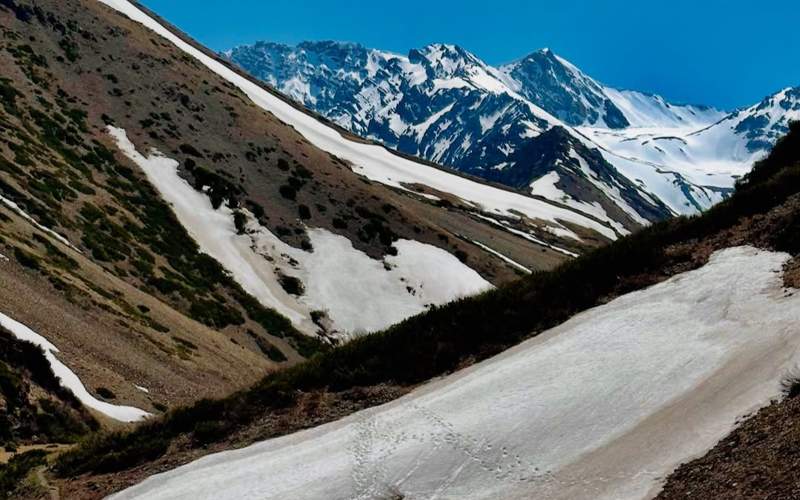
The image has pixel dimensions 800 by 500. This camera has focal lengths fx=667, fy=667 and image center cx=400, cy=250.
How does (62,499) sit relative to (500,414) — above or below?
above

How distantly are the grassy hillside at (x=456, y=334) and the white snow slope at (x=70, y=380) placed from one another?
1299cm

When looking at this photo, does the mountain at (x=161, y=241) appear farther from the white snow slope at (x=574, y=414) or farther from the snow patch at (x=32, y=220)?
the white snow slope at (x=574, y=414)

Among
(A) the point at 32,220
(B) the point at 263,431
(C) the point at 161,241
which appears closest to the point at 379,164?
(C) the point at 161,241

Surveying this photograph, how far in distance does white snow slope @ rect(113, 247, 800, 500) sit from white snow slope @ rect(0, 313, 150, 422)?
17.8 meters

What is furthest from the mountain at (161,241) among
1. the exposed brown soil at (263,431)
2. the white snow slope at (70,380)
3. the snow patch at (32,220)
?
Answer: the exposed brown soil at (263,431)

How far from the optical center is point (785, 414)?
10.2 meters

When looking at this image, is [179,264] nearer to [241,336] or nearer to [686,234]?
[241,336]

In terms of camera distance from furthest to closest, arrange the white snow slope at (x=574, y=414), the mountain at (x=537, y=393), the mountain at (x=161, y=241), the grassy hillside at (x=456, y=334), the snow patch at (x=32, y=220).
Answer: the snow patch at (x=32, y=220)
the mountain at (x=161, y=241)
the grassy hillside at (x=456, y=334)
the mountain at (x=537, y=393)
the white snow slope at (x=574, y=414)

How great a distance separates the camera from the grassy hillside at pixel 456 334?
16438mm

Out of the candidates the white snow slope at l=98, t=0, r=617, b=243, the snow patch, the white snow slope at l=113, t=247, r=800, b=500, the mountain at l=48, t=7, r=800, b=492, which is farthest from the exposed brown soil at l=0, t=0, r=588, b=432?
the white snow slope at l=98, t=0, r=617, b=243

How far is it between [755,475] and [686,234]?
33.9 ft

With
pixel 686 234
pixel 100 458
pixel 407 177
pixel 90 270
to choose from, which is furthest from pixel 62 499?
pixel 407 177

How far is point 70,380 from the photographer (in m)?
30.6

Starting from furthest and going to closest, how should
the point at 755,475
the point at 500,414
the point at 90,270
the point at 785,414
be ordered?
the point at 90,270
the point at 500,414
the point at 785,414
the point at 755,475
